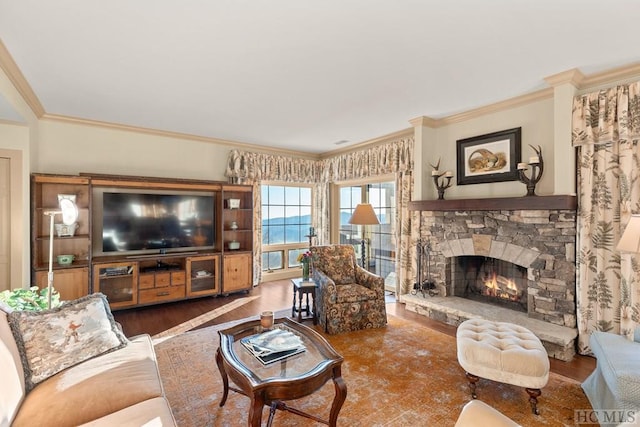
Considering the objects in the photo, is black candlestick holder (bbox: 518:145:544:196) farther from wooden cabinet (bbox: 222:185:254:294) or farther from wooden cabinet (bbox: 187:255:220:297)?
wooden cabinet (bbox: 187:255:220:297)

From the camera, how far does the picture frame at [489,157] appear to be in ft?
11.2

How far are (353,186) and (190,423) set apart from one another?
15.0 feet

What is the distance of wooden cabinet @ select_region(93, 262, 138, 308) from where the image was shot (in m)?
3.99

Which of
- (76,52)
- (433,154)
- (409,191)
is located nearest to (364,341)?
(409,191)

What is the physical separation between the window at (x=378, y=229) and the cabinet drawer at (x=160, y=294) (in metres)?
3.13

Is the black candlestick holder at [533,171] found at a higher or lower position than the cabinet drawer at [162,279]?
higher

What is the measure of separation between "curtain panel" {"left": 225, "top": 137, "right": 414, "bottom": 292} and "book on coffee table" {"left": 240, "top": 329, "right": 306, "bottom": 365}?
2.80m

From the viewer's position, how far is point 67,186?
4.03 metres

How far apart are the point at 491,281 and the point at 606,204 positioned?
5.01 feet

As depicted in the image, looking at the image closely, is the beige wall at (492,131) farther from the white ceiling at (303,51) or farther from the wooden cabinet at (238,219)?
the wooden cabinet at (238,219)

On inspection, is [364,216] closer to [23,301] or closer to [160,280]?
[160,280]

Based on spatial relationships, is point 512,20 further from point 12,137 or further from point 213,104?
point 12,137

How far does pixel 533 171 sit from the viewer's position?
314cm

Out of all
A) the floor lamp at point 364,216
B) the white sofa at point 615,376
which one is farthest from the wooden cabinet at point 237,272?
the white sofa at point 615,376
